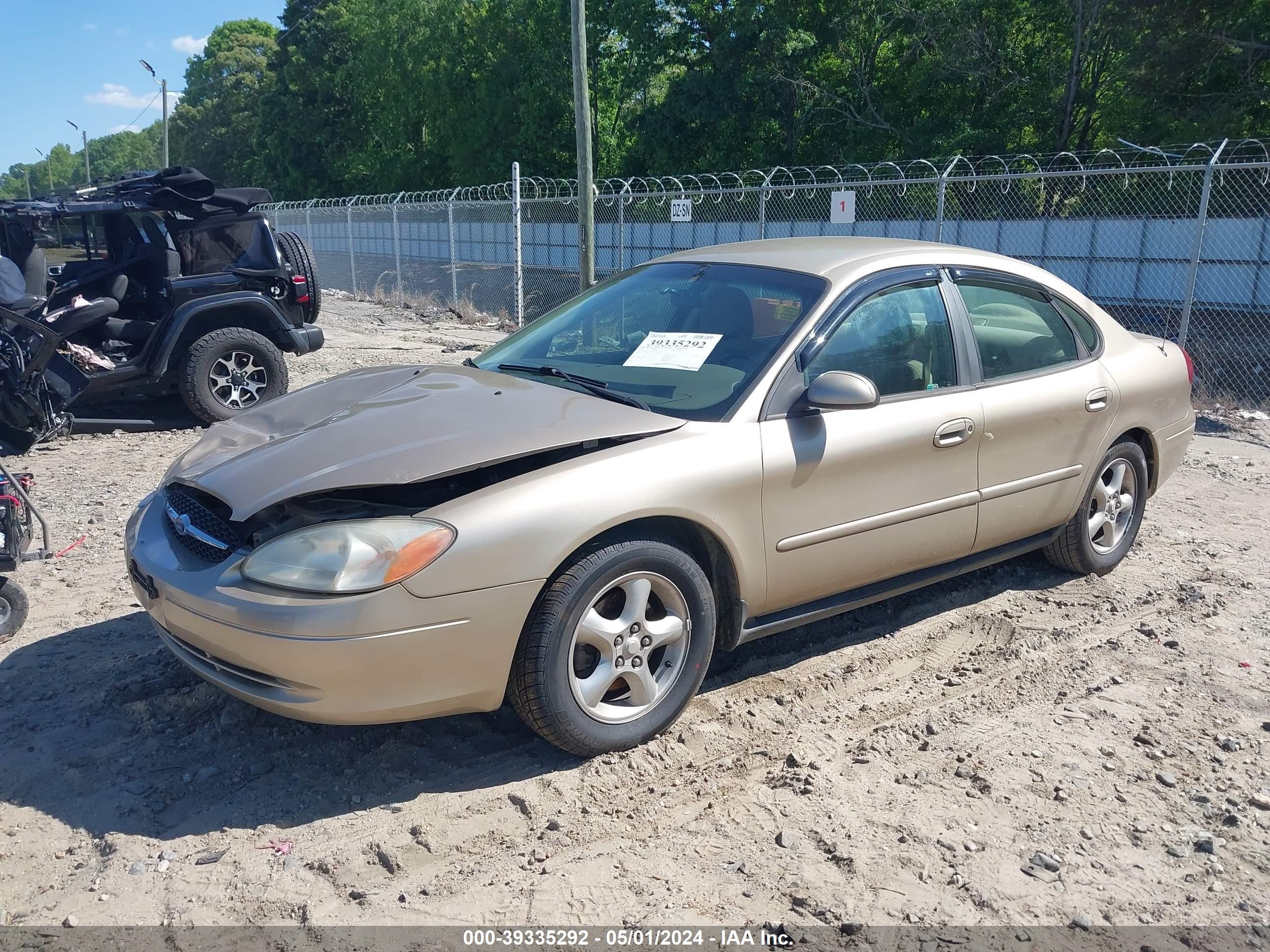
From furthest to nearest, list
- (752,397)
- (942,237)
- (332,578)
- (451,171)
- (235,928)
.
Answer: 1. (451,171)
2. (942,237)
3. (752,397)
4. (332,578)
5. (235,928)

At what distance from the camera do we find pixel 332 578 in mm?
2852

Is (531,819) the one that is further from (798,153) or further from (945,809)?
(798,153)

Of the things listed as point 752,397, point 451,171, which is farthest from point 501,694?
point 451,171

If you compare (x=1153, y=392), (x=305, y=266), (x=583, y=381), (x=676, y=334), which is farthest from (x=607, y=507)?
(x=305, y=266)

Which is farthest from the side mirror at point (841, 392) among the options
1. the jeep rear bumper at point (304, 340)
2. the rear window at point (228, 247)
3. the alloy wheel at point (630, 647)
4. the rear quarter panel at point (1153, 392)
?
the rear window at point (228, 247)

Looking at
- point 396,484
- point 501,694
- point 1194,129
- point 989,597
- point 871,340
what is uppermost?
point 1194,129

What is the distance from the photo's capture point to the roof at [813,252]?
4090mm

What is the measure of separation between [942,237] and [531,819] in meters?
13.2

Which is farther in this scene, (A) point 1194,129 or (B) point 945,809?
(A) point 1194,129

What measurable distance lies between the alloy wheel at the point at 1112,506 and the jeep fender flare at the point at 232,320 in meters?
7.07

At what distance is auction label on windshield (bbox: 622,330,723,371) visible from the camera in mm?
3824

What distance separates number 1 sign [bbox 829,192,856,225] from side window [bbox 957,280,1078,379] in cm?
956

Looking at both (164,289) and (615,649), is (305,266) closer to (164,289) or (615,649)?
(164,289)

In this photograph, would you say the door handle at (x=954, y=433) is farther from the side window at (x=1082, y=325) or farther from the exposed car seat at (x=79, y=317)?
the exposed car seat at (x=79, y=317)
